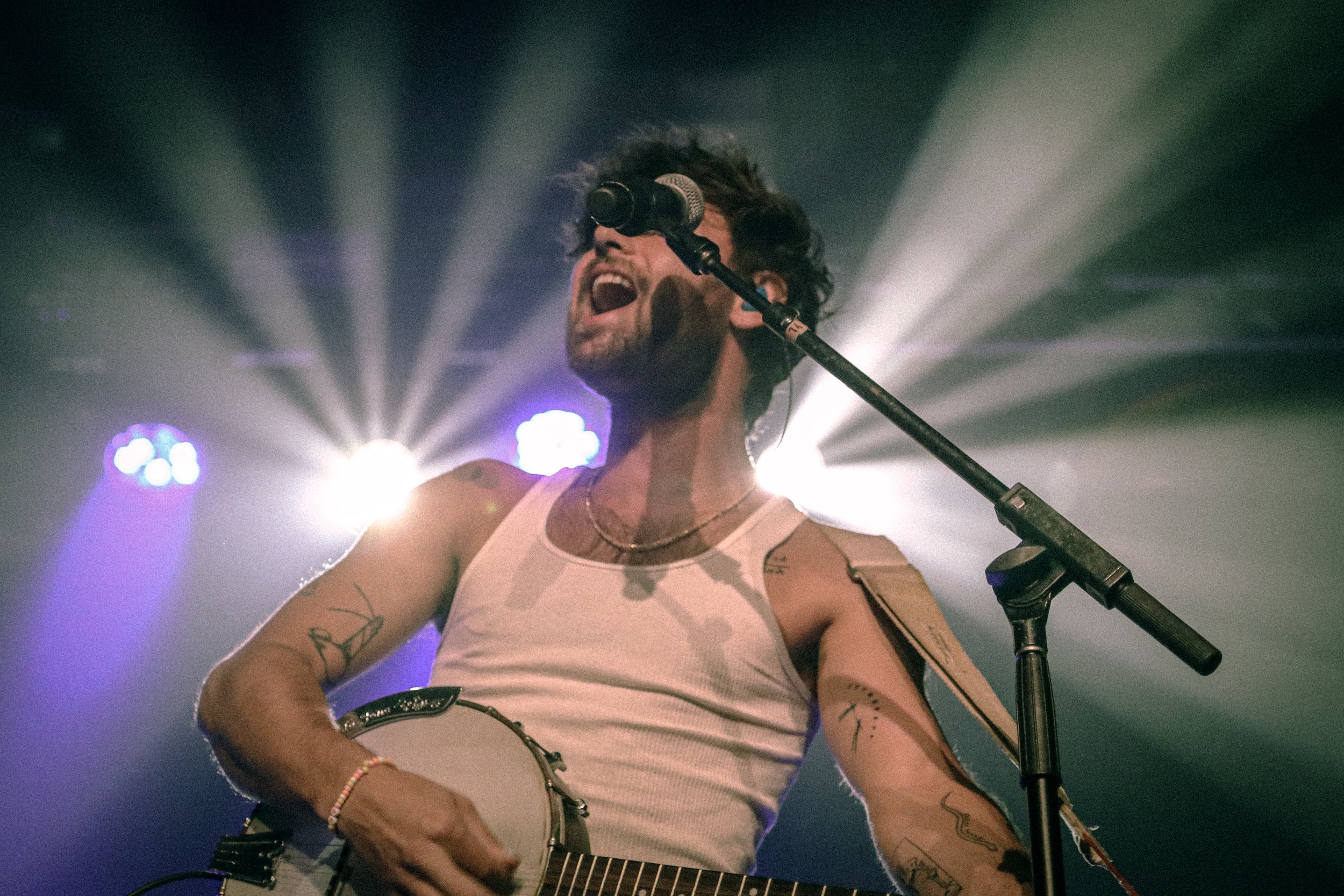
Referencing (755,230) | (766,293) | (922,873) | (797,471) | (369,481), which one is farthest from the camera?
(369,481)

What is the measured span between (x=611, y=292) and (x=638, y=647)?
3.86ft

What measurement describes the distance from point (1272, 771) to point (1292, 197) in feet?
9.67

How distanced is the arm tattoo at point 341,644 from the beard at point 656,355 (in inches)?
38.4

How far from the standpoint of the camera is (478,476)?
111 inches

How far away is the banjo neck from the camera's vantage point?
1.60m

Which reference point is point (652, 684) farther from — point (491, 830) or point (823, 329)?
point (823, 329)

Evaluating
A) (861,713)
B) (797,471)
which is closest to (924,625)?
(861,713)

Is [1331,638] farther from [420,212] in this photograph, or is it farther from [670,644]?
[420,212]

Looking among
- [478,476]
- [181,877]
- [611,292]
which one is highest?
[611,292]

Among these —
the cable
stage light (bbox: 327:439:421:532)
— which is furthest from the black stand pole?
stage light (bbox: 327:439:421:532)

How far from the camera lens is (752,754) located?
219 centimetres

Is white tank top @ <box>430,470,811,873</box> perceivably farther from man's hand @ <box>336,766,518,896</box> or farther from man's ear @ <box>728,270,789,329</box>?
man's ear @ <box>728,270,789,329</box>

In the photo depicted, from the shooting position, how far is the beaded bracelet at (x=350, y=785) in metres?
1.74

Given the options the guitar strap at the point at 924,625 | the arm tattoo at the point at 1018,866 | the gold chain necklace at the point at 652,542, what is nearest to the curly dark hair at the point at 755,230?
the gold chain necklace at the point at 652,542
